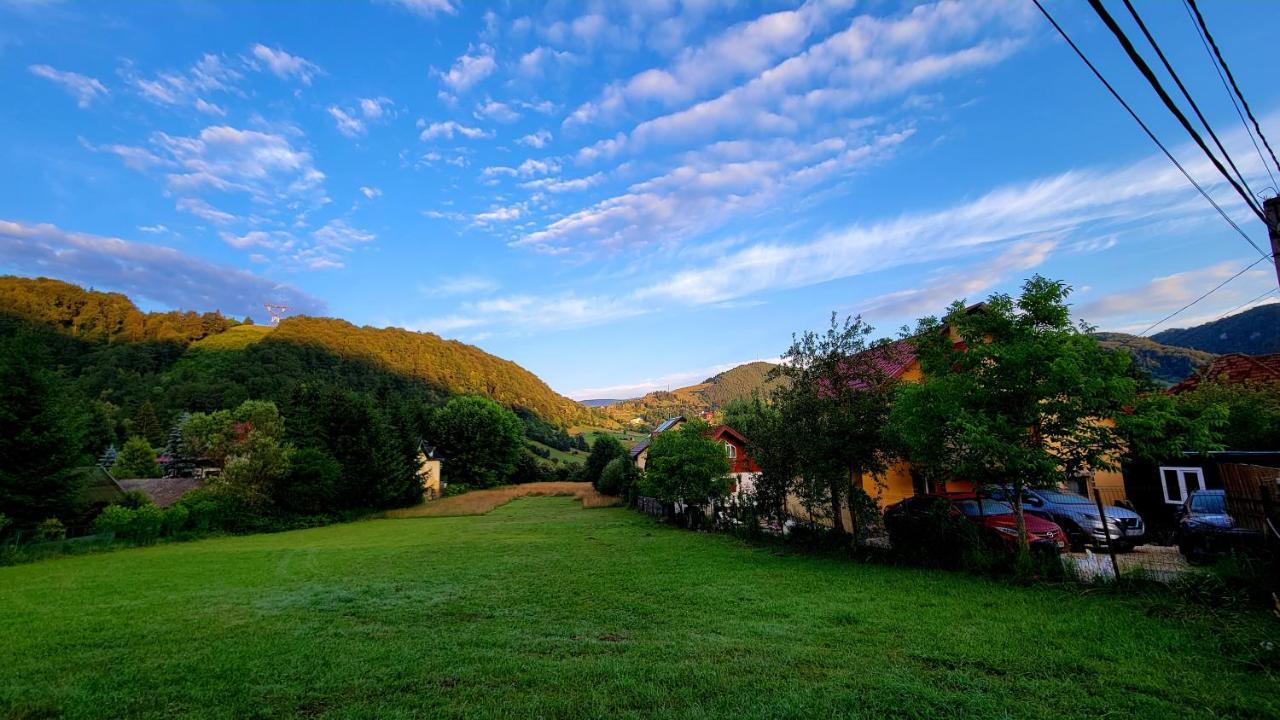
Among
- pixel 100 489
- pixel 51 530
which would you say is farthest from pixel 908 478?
pixel 100 489

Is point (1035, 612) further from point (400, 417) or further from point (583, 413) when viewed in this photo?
point (583, 413)

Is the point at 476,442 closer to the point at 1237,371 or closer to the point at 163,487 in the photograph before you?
the point at 163,487

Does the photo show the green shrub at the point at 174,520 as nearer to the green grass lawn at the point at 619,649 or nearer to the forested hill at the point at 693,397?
the green grass lawn at the point at 619,649

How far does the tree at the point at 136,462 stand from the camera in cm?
5244

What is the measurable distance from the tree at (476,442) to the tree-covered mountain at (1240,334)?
3077 inches

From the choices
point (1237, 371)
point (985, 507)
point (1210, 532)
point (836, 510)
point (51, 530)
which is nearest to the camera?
point (1210, 532)

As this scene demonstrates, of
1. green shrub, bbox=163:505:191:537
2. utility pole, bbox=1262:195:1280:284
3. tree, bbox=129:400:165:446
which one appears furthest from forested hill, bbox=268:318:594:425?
utility pole, bbox=1262:195:1280:284

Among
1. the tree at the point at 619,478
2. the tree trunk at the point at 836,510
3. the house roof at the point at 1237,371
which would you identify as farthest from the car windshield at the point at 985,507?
the tree at the point at 619,478

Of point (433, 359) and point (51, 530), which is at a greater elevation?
point (433, 359)

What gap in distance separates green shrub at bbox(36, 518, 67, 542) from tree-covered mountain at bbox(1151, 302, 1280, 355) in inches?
3216

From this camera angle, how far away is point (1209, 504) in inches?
423

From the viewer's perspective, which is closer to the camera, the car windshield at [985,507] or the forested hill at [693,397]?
the car windshield at [985,507]

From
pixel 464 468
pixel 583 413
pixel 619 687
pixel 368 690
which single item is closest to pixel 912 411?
pixel 619 687

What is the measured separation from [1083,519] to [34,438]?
127ft
